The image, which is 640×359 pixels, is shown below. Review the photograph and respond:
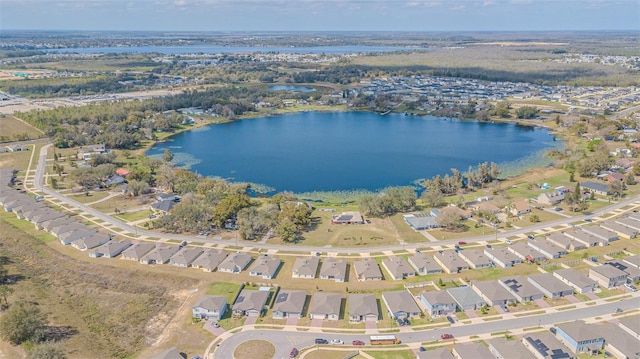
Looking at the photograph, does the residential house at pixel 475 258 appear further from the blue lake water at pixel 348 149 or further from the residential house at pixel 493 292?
the blue lake water at pixel 348 149

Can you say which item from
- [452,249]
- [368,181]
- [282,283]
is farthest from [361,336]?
[368,181]

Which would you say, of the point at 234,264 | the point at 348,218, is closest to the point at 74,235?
the point at 234,264

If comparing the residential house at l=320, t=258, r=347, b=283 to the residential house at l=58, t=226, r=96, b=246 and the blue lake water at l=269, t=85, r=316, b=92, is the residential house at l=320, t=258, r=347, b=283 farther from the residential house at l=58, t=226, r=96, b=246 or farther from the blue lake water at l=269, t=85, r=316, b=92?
the blue lake water at l=269, t=85, r=316, b=92

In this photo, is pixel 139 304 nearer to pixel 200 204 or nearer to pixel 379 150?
pixel 200 204

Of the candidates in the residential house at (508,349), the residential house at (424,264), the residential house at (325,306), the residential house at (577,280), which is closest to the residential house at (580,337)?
the residential house at (508,349)

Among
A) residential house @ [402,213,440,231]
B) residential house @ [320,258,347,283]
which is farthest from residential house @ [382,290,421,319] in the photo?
residential house @ [402,213,440,231]

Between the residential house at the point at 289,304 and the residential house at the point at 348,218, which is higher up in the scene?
the residential house at the point at 348,218

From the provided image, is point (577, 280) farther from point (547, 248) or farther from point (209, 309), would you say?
point (209, 309)
